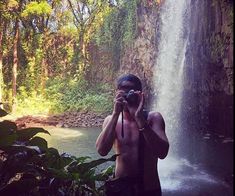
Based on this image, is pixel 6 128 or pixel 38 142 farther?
pixel 38 142

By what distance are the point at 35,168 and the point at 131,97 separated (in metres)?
0.74

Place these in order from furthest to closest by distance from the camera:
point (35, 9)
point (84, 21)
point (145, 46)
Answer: point (84, 21) < point (35, 9) < point (145, 46)

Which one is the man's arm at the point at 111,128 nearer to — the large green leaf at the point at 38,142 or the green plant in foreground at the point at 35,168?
the green plant in foreground at the point at 35,168

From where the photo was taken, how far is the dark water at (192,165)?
20.5 ft

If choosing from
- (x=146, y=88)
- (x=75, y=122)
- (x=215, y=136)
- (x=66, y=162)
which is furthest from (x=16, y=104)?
(x=66, y=162)

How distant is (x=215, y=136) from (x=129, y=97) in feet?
35.9

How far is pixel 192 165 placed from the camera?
8.30 metres

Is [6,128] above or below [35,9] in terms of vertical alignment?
below

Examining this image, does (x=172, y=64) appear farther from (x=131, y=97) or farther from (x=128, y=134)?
(x=131, y=97)

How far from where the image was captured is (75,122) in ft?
53.6

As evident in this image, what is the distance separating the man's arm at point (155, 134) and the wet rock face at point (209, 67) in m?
8.65

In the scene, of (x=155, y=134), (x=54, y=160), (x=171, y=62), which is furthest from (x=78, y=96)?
(x=155, y=134)

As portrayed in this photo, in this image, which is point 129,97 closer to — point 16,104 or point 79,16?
point 16,104

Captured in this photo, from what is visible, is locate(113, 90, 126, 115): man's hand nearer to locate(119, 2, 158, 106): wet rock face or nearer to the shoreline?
the shoreline
